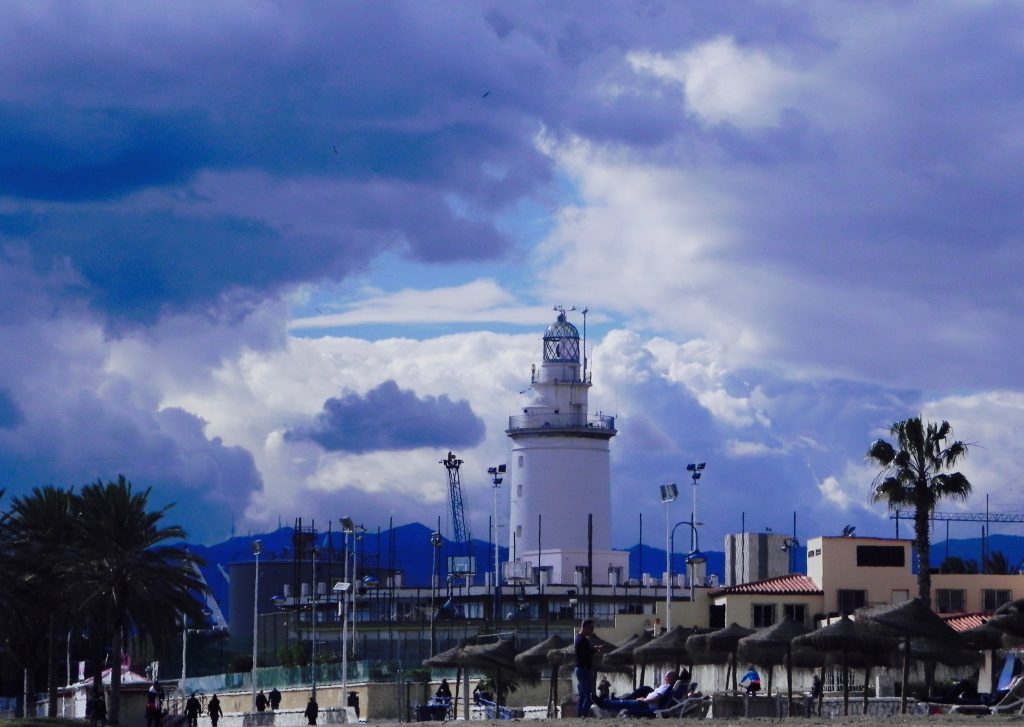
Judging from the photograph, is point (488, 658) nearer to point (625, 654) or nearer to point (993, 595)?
point (625, 654)

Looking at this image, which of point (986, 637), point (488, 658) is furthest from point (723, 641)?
point (488, 658)

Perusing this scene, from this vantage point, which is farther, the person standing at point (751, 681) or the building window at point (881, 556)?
the building window at point (881, 556)

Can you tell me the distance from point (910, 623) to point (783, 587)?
2865 cm

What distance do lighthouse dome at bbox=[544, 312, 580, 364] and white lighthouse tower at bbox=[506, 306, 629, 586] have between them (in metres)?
3.88

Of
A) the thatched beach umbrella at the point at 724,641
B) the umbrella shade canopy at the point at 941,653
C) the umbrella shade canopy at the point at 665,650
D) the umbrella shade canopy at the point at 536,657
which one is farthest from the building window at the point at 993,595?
the umbrella shade canopy at the point at 941,653

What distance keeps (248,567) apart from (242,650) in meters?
11.5

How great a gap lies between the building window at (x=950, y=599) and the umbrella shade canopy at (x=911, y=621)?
28.2 meters

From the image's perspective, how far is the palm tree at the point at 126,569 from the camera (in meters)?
52.8

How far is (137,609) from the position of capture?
53.6 metres

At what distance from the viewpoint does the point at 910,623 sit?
3328cm

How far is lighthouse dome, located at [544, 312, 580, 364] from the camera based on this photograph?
102m

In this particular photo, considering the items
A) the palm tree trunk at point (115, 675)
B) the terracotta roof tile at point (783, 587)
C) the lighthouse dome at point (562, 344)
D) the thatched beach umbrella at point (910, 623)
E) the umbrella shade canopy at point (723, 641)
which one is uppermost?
the lighthouse dome at point (562, 344)

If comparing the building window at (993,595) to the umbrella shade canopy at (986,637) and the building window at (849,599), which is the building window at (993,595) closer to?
the building window at (849,599)

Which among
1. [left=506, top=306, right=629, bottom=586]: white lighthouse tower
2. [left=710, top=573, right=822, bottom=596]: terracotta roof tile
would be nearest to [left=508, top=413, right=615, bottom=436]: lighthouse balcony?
[left=506, top=306, right=629, bottom=586]: white lighthouse tower
